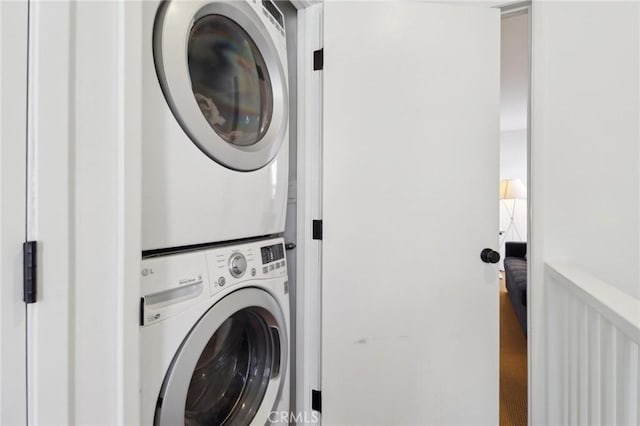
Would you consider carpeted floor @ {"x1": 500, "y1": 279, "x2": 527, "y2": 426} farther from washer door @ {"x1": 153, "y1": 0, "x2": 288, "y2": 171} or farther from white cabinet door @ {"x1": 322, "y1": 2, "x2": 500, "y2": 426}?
washer door @ {"x1": 153, "y1": 0, "x2": 288, "y2": 171}

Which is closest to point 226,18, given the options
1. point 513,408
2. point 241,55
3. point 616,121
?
point 241,55

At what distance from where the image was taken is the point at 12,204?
16.9 inches

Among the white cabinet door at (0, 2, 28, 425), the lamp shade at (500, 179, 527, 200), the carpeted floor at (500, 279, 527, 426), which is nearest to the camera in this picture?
the white cabinet door at (0, 2, 28, 425)

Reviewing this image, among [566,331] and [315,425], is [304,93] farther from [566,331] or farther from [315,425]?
[315,425]

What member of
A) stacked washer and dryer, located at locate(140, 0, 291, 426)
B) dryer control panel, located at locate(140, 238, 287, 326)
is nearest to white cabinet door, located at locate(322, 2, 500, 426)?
stacked washer and dryer, located at locate(140, 0, 291, 426)

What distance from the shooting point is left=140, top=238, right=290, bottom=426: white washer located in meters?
0.63

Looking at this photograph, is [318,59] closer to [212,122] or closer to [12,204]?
[212,122]

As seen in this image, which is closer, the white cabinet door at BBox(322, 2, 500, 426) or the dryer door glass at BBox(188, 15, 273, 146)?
the dryer door glass at BBox(188, 15, 273, 146)

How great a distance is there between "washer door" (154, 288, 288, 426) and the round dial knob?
0.17ft

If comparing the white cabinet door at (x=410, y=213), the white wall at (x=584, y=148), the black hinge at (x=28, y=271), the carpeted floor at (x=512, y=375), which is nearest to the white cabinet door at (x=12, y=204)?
the black hinge at (x=28, y=271)

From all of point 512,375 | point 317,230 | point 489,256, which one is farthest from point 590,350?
point 512,375

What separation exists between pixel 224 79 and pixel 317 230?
2.27ft

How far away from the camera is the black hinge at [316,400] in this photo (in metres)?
1.30

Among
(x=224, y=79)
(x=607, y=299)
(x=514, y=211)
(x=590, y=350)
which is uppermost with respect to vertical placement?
(x=224, y=79)
